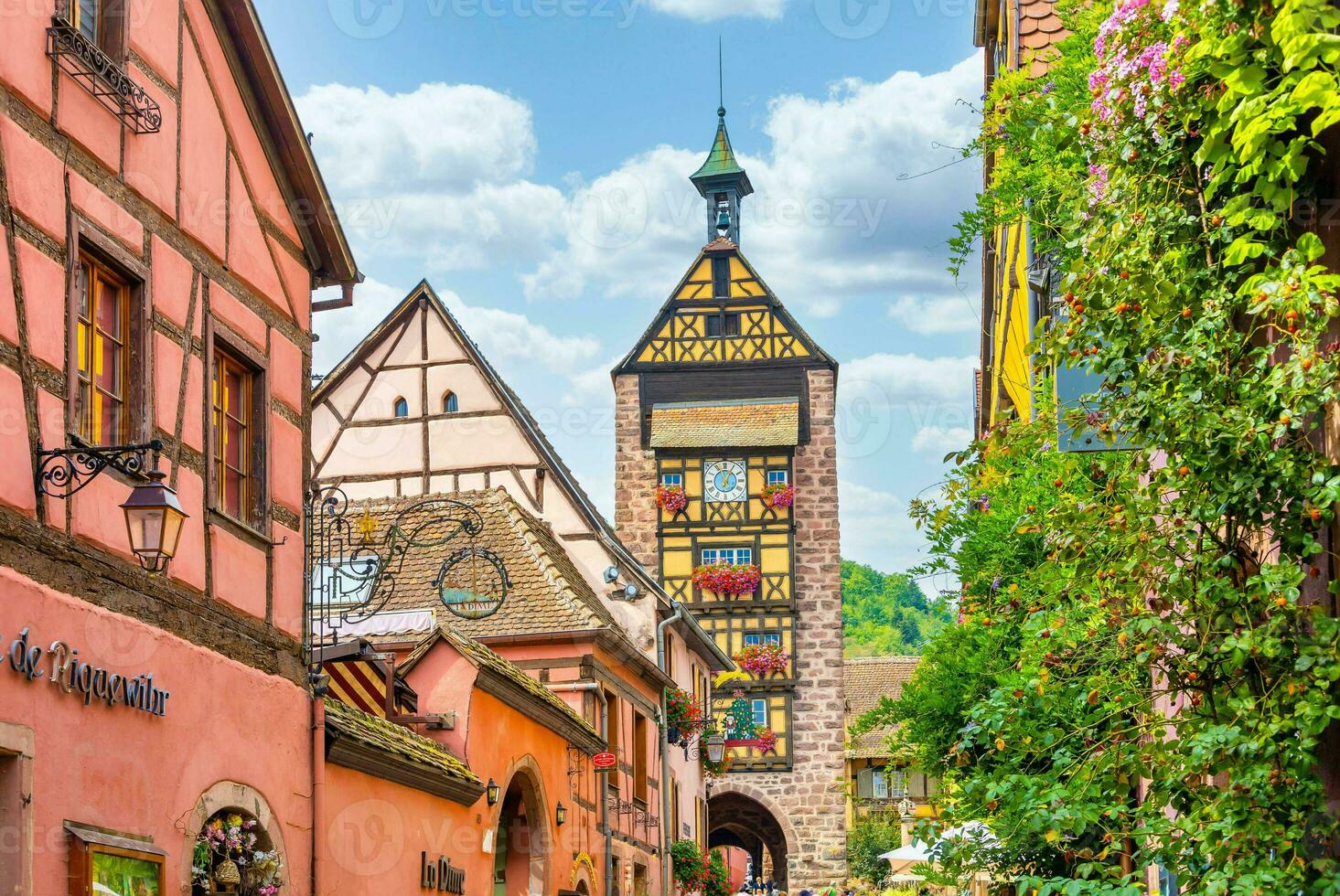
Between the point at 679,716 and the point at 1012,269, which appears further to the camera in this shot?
the point at 679,716

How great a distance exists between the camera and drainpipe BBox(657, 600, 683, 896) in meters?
23.4

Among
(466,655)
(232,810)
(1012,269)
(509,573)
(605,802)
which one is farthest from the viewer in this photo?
(509,573)

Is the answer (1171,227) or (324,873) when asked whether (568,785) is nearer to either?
(324,873)

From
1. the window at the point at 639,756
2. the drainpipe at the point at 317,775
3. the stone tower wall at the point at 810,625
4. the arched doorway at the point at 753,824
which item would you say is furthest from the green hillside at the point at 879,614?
the drainpipe at the point at 317,775

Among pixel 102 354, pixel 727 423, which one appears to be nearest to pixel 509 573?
pixel 102 354

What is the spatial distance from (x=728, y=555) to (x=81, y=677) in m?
31.9

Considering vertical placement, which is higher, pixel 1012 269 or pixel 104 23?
pixel 1012 269

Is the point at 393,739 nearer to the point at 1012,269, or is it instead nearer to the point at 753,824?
the point at 1012,269

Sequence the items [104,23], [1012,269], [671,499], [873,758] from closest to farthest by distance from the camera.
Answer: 1. [104,23]
2. [1012,269]
3. [671,499]
4. [873,758]

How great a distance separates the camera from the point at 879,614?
103 m

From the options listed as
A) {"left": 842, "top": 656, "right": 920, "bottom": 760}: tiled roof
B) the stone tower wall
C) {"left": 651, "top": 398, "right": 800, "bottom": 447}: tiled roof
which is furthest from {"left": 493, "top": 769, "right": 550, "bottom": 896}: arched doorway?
{"left": 842, "top": 656, "right": 920, "bottom": 760}: tiled roof

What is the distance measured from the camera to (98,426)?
8219 millimetres

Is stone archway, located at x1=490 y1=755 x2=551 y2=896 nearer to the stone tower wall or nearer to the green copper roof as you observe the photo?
the stone tower wall

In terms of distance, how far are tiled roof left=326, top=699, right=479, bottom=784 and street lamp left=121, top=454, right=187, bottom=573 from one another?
305 cm
